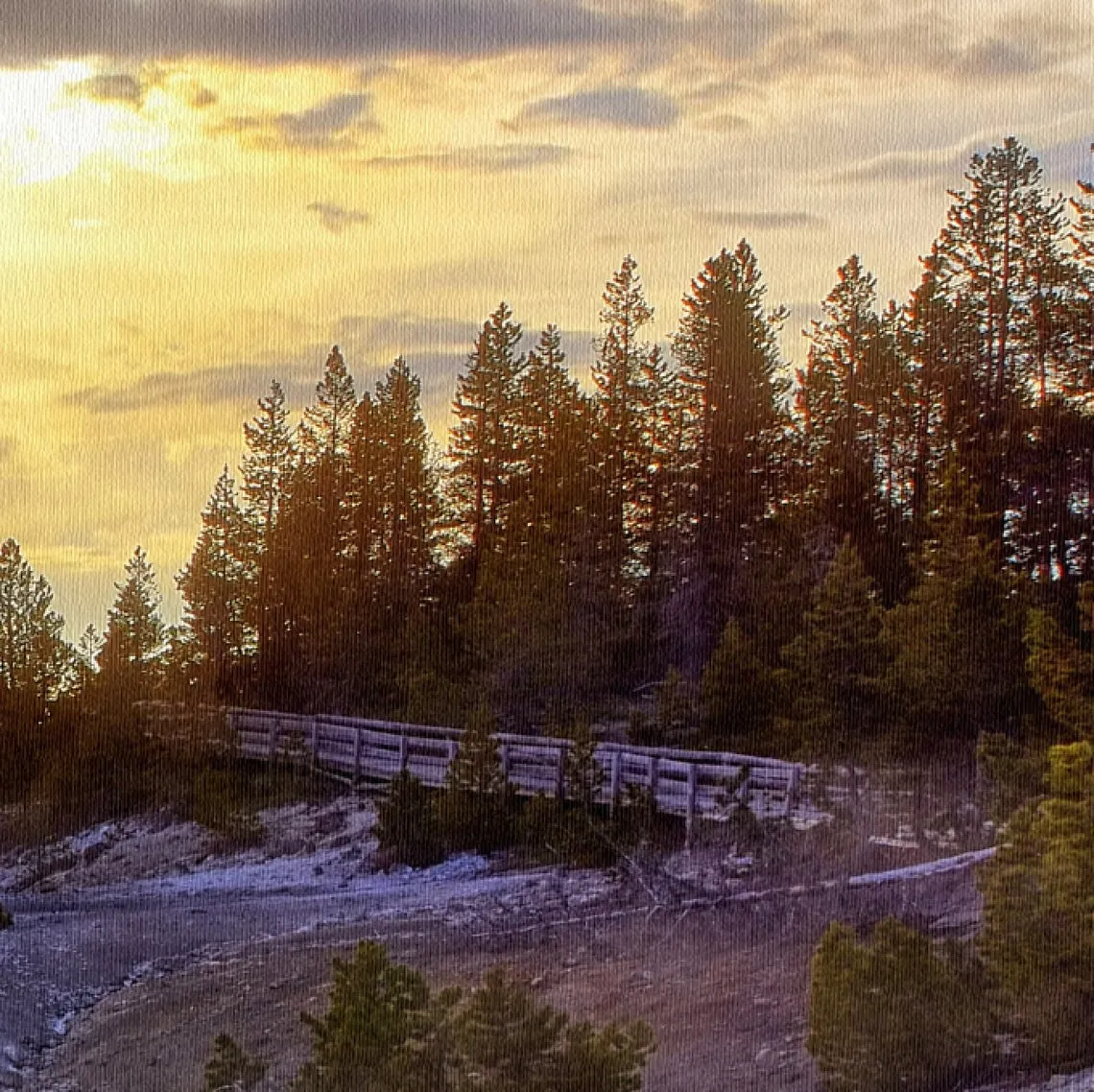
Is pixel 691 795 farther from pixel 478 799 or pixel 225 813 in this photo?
pixel 225 813

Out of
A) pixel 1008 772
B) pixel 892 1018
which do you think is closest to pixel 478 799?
pixel 1008 772

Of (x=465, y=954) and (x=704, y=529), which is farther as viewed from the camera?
(x=704, y=529)

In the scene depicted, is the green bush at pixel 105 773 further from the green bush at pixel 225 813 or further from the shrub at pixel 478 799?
the shrub at pixel 478 799

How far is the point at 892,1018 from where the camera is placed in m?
11.7

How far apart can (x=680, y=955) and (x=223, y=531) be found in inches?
1723

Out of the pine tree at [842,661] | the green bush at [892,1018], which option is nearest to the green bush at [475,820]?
the pine tree at [842,661]

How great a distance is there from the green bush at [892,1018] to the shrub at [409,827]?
57.5 ft

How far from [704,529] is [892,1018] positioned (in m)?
34.6

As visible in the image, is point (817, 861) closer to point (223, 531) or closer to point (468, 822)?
point (468, 822)

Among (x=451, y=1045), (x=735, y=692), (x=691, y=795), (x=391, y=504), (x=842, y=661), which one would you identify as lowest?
(x=691, y=795)

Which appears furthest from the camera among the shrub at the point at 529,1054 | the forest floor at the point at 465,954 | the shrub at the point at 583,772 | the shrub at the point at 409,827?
the shrub at the point at 409,827

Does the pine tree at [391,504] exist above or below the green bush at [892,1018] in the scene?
above

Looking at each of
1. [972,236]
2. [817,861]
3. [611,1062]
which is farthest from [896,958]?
[972,236]

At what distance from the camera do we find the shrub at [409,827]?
96.6ft
